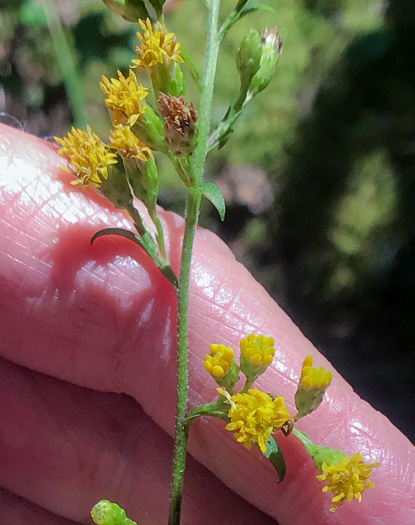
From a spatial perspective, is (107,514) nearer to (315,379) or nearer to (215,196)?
(315,379)

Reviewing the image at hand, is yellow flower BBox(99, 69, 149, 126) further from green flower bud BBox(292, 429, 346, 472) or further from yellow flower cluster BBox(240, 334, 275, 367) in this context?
green flower bud BBox(292, 429, 346, 472)

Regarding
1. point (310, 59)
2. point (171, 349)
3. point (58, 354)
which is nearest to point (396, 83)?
point (310, 59)

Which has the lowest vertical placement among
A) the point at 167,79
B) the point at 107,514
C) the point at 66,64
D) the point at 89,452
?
the point at 107,514

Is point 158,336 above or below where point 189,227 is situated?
below

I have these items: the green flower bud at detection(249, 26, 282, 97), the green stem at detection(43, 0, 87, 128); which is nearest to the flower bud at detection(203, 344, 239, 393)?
the green flower bud at detection(249, 26, 282, 97)

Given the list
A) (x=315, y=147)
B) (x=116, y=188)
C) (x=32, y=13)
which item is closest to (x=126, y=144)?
(x=116, y=188)

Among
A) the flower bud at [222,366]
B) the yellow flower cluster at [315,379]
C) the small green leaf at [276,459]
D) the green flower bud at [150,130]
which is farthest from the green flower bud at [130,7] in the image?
the small green leaf at [276,459]

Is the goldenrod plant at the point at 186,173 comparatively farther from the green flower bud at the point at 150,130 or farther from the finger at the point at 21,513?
the finger at the point at 21,513
